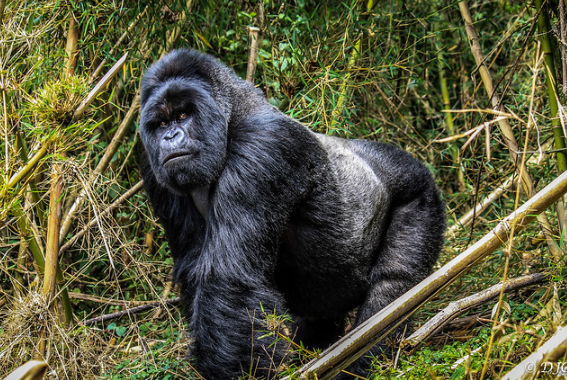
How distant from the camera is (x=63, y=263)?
4.69m

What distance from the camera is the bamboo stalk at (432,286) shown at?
2270 millimetres

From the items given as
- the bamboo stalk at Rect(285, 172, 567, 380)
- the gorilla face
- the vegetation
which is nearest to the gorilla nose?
the gorilla face

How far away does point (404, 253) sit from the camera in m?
3.62

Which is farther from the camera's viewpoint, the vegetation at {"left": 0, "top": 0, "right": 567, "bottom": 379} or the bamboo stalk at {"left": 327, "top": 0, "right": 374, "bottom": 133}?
the bamboo stalk at {"left": 327, "top": 0, "right": 374, "bottom": 133}

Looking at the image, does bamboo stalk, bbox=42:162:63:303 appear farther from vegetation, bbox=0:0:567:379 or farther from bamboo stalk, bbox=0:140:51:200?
bamboo stalk, bbox=0:140:51:200

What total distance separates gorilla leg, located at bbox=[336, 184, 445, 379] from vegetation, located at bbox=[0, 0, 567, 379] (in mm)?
385

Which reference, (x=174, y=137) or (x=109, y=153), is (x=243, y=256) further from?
(x=109, y=153)

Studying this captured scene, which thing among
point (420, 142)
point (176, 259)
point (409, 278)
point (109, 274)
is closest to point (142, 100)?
point (176, 259)

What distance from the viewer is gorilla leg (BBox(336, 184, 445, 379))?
3.51m

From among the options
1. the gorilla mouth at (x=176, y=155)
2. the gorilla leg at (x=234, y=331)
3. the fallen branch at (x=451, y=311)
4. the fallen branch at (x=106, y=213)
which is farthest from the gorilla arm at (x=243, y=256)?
the fallen branch at (x=106, y=213)

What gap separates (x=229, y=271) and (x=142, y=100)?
125cm

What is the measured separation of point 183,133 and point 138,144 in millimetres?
1896

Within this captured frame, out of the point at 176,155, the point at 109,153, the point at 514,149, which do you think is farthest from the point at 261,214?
the point at 109,153

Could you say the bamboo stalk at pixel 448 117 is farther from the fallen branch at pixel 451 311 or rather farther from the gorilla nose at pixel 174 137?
the gorilla nose at pixel 174 137
